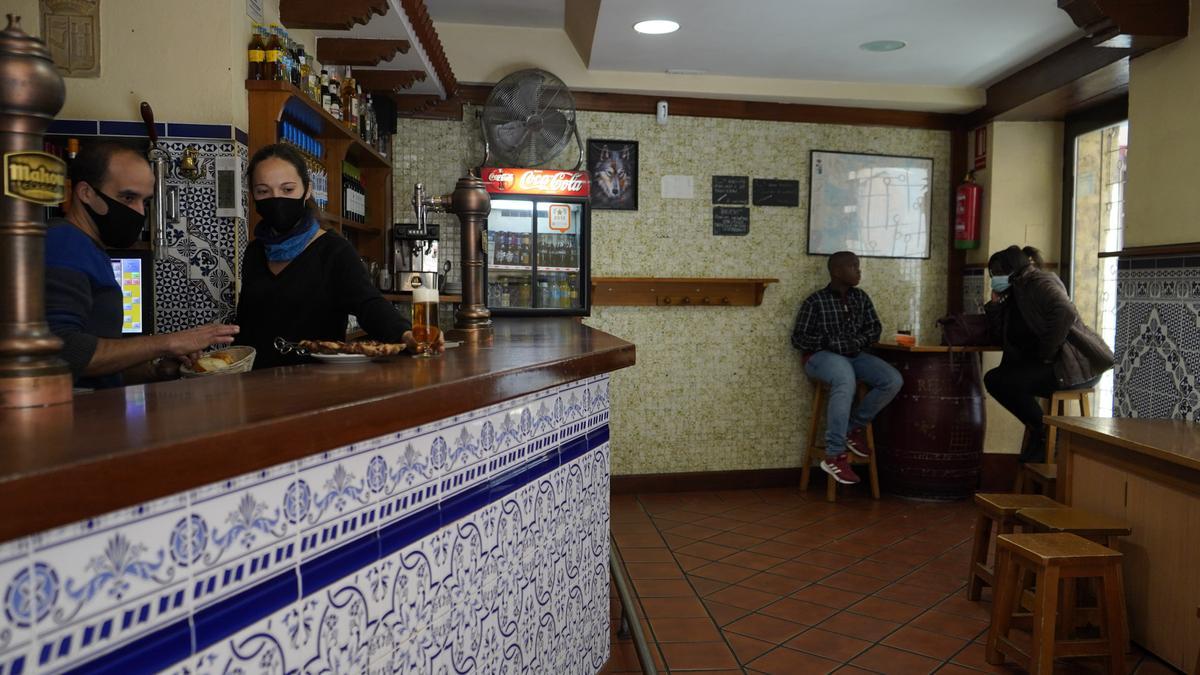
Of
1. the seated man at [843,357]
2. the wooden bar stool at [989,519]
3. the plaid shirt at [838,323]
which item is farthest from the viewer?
the plaid shirt at [838,323]

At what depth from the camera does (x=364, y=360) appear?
1.78 metres

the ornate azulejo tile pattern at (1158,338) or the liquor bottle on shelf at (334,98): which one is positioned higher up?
the liquor bottle on shelf at (334,98)

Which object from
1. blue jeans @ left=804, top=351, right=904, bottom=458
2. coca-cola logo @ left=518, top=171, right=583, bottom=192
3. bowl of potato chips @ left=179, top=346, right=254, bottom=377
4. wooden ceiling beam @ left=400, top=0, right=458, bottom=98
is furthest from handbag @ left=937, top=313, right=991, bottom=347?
bowl of potato chips @ left=179, top=346, right=254, bottom=377

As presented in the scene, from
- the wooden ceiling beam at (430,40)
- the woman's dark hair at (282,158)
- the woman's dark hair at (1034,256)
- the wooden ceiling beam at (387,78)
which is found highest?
the wooden ceiling beam at (430,40)

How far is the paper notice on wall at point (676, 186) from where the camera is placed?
19.0 feet

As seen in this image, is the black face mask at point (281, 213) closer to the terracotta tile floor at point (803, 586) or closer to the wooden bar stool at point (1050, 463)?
the terracotta tile floor at point (803, 586)

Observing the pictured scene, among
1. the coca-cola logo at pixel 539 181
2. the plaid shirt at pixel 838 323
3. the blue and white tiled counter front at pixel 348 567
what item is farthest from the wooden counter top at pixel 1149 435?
the coca-cola logo at pixel 539 181

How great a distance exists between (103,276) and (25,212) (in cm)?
124

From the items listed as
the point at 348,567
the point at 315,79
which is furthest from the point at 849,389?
the point at 348,567

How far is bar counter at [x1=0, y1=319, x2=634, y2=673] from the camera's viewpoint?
790mm

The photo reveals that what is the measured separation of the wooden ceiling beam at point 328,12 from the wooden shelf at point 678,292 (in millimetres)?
2534

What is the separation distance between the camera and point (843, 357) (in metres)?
5.64

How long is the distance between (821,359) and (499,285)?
221 cm

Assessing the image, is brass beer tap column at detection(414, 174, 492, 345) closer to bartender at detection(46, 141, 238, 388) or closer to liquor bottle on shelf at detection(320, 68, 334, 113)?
bartender at detection(46, 141, 238, 388)
